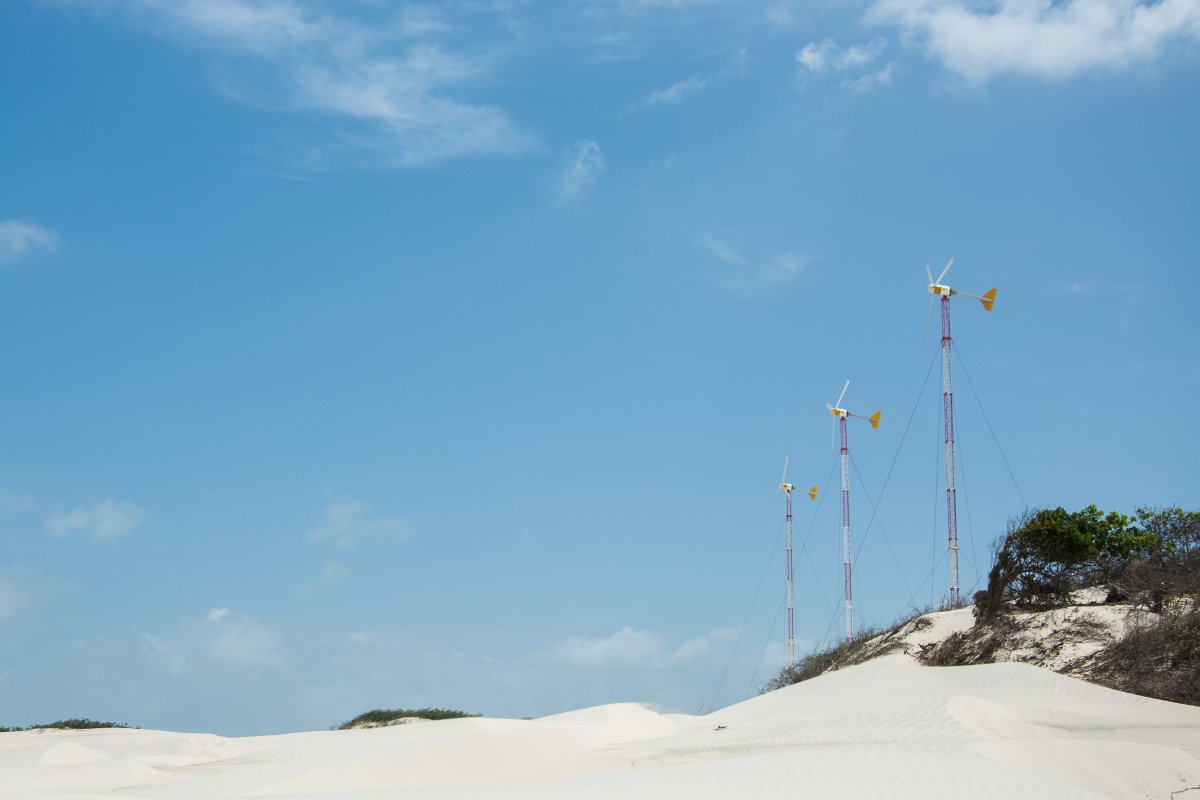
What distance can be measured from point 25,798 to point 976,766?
13165 mm

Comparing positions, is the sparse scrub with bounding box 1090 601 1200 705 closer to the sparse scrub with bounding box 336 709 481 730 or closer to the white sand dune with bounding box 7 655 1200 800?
the white sand dune with bounding box 7 655 1200 800

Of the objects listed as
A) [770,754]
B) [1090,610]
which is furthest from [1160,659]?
[770,754]

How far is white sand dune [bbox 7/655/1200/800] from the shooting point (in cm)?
1594

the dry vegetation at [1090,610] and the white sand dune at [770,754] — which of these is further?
the dry vegetation at [1090,610]

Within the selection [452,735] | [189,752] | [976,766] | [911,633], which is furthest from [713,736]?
[189,752]

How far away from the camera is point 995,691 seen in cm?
2809

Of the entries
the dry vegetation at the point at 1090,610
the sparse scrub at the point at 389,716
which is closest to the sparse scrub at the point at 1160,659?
the dry vegetation at the point at 1090,610

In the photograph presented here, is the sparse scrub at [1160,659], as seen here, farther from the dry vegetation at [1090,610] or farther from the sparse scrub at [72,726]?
the sparse scrub at [72,726]

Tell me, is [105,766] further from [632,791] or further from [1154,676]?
[1154,676]

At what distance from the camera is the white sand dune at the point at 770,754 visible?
15938 mm

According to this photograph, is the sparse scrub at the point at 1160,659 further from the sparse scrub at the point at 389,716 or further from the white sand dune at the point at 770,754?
the sparse scrub at the point at 389,716

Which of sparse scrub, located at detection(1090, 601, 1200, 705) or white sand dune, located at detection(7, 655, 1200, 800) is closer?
white sand dune, located at detection(7, 655, 1200, 800)

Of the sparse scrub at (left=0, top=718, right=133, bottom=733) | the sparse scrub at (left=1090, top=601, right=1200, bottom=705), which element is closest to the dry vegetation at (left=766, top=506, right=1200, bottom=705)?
the sparse scrub at (left=1090, top=601, right=1200, bottom=705)

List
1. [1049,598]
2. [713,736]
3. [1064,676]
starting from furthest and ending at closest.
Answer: [1049,598]
[1064,676]
[713,736]
